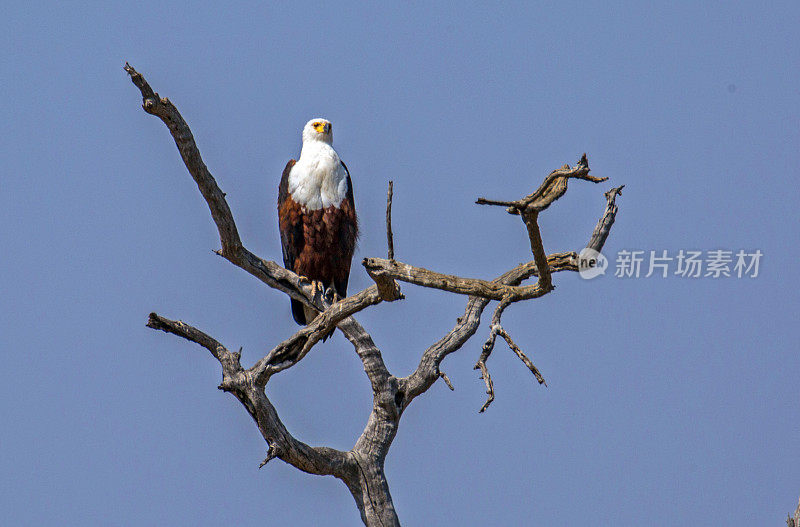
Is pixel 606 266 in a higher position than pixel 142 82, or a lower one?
higher

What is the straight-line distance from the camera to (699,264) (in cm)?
655

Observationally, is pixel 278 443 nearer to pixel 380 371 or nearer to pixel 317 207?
pixel 380 371

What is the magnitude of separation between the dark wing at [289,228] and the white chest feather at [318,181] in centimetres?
7

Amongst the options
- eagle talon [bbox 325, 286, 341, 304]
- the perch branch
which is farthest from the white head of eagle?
the perch branch

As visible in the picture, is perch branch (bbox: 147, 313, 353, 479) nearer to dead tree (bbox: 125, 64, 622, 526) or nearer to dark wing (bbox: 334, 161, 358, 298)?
dead tree (bbox: 125, 64, 622, 526)

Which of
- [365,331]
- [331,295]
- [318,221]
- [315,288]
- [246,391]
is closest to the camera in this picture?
[246,391]

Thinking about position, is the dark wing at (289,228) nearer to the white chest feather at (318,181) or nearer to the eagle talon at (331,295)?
the white chest feather at (318,181)

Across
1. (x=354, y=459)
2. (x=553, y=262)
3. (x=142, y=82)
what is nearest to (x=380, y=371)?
(x=354, y=459)

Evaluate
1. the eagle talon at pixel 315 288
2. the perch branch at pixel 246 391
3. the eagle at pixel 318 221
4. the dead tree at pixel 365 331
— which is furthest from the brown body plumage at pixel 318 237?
the perch branch at pixel 246 391

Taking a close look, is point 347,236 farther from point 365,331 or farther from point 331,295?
point 365,331

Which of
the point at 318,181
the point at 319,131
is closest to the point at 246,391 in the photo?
the point at 318,181

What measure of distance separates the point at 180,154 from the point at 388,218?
132cm

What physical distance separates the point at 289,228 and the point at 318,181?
0.42 metres

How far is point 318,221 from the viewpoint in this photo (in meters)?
6.96
